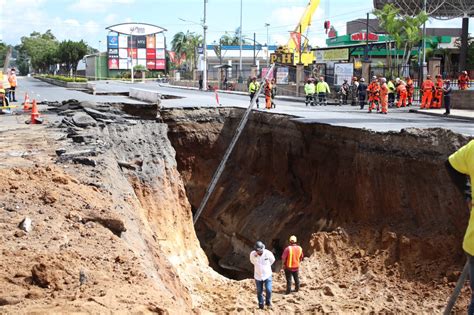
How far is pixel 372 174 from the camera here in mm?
14508

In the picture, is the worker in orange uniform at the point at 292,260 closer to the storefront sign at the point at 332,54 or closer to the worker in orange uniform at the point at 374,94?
the worker in orange uniform at the point at 374,94

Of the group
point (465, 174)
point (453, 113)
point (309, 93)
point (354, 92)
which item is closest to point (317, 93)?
point (309, 93)

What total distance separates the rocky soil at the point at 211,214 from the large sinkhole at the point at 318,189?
5 centimetres

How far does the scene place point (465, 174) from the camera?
17.7 feet

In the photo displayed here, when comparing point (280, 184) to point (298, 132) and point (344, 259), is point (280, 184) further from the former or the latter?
point (344, 259)

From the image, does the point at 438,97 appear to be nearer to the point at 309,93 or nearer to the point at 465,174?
the point at 309,93

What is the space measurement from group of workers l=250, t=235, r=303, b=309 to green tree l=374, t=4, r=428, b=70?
27.9 meters

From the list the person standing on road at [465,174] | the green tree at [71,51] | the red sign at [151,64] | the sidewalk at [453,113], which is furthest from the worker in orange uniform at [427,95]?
the red sign at [151,64]

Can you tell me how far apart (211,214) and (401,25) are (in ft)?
71.6

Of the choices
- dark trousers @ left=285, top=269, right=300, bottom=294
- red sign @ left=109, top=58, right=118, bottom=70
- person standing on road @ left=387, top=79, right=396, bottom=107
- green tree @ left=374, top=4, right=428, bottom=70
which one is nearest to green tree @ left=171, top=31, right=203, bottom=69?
red sign @ left=109, top=58, right=118, bottom=70

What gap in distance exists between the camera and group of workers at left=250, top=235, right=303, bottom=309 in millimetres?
11391

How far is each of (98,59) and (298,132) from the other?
92.4 meters

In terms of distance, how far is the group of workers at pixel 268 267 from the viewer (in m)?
11.4

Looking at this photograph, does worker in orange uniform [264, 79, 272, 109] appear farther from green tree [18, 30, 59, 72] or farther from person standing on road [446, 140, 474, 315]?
green tree [18, 30, 59, 72]
